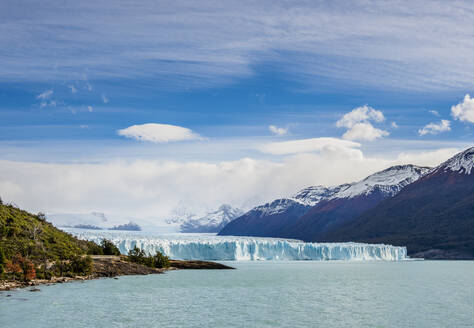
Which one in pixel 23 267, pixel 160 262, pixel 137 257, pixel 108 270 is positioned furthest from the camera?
pixel 160 262

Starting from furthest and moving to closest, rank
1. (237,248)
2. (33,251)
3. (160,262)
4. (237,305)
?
(237,248) < (160,262) < (33,251) < (237,305)

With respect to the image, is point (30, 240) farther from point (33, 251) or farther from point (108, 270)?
point (108, 270)

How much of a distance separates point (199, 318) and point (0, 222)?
45.1 m

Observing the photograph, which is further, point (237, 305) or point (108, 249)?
point (108, 249)

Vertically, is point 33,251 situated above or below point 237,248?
below

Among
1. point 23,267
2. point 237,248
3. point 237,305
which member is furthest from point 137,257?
point 237,305

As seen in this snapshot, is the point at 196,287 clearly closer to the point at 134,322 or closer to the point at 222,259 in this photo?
the point at 134,322

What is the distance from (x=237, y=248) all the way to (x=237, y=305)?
82385 mm

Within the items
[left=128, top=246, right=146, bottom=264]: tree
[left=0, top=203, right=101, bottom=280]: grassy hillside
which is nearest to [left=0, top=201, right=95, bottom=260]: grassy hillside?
[left=0, top=203, right=101, bottom=280]: grassy hillside

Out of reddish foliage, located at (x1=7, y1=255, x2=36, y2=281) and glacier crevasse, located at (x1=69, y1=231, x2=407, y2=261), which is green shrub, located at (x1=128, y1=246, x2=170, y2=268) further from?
reddish foliage, located at (x1=7, y1=255, x2=36, y2=281)

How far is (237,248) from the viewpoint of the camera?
418 ft

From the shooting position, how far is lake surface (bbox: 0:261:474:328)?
3641 cm

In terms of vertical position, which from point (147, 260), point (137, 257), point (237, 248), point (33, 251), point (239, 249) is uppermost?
point (237, 248)

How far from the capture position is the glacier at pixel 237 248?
366ft
